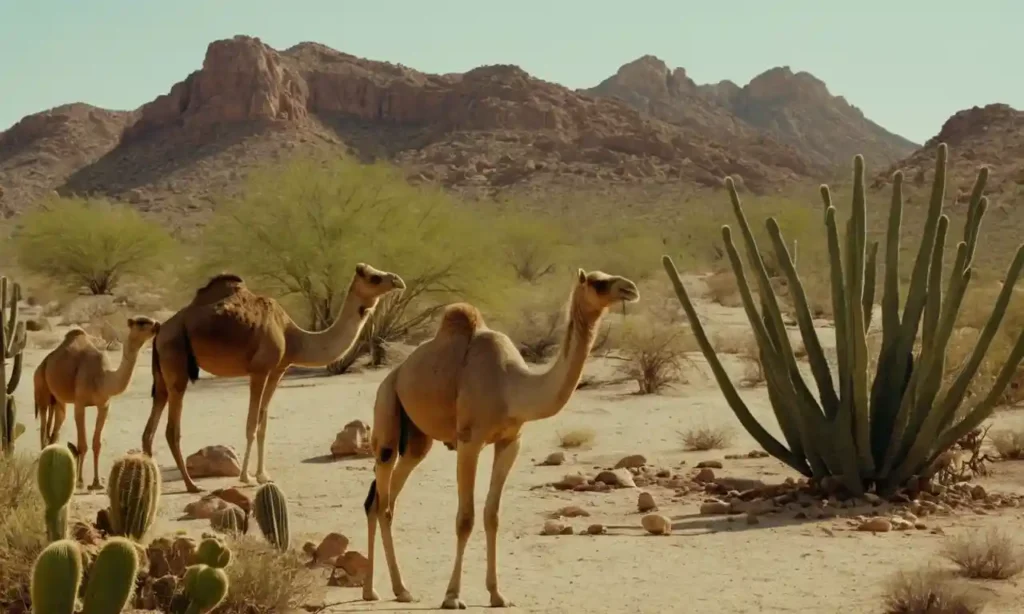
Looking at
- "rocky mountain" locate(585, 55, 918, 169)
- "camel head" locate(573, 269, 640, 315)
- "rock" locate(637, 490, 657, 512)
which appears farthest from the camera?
"rocky mountain" locate(585, 55, 918, 169)

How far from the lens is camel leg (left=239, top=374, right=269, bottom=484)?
38.9 feet

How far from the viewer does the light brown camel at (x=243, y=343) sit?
1169cm

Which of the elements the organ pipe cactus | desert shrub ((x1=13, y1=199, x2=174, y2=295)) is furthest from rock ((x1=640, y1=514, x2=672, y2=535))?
desert shrub ((x1=13, y1=199, x2=174, y2=295))

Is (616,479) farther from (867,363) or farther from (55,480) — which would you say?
(55,480)

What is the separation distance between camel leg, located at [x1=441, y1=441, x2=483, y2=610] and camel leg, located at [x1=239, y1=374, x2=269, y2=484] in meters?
5.31

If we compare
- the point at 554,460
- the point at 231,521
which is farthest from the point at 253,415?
the point at 231,521

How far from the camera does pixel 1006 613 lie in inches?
271

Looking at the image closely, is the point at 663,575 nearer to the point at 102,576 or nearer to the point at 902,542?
the point at 902,542

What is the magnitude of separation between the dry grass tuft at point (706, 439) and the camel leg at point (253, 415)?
4.66 m

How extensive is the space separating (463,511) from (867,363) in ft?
15.7

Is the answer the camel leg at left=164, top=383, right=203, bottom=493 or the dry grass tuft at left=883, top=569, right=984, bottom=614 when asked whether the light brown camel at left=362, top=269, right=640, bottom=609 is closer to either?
the dry grass tuft at left=883, top=569, right=984, bottom=614

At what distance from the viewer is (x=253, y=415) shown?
1191 centimetres

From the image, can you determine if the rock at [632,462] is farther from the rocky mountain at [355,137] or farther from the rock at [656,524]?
the rocky mountain at [355,137]

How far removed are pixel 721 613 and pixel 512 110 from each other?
291 ft
